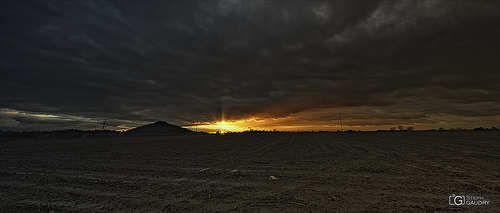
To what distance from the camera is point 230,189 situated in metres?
6.37

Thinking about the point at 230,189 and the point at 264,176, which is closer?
the point at 230,189

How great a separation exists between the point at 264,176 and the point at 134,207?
472 centimetres

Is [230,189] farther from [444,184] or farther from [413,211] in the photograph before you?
[444,184]

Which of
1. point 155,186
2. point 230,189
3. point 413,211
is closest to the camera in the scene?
point 413,211

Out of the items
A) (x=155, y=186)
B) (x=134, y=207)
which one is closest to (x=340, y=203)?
(x=134, y=207)

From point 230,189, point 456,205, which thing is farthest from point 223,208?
point 456,205

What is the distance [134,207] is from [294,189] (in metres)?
4.45

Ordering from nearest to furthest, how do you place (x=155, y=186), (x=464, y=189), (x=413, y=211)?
1. (x=413, y=211)
2. (x=464, y=189)
3. (x=155, y=186)

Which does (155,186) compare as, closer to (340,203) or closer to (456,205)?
(340,203)

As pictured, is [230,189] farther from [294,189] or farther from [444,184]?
[444,184]

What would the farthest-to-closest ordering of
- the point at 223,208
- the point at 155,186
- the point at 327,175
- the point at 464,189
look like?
the point at 327,175 → the point at 155,186 → the point at 464,189 → the point at 223,208

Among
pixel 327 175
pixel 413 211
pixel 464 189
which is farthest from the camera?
pixel 327 175

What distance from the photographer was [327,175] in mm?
8070

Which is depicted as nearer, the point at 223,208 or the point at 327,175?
the point at 223,208
